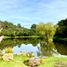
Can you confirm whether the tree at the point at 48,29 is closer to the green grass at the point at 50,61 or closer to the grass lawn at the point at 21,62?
the green grass at the point at 50,61

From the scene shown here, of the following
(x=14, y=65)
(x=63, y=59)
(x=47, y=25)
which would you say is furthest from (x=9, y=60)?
(x=47, y=25)

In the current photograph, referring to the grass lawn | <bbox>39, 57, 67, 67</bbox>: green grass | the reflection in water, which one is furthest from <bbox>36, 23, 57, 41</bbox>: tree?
the grass lawn

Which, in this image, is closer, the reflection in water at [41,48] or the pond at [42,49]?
the pond at [42,49]

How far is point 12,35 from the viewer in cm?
12125

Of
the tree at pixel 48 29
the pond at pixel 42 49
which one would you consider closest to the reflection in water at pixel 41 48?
the pond at pixel 42 49

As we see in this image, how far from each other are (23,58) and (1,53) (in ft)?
5.10

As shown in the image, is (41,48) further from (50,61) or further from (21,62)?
(21,62)

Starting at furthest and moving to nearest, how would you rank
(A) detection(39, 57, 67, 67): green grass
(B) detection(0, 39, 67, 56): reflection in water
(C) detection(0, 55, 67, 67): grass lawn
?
(B) detection(0, 39, 67, 56): reflection in water < (A) detection(39, 57, 67, 67): green grass < (C) detection(0, 55, 67, 67): grass lawn

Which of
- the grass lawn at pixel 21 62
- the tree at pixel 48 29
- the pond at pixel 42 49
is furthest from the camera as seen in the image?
the tree at pixel 48 29

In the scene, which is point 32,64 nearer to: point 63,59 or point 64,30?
point 63,59

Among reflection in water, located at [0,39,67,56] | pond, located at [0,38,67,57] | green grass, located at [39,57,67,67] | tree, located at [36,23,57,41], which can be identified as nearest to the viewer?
green grass, located at [39,57,67,67]

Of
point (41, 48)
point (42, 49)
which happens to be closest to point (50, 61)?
point (42, 49)

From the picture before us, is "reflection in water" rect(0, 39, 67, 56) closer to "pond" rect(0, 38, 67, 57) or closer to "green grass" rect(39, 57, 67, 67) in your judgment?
"pond" rect(0, 38, 67, 57)

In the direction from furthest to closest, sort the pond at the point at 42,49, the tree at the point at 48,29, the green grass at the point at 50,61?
Answer: the tree at the point at 48,29 < the pond at the point at 42,49 < the green grass at the point at 50,61
